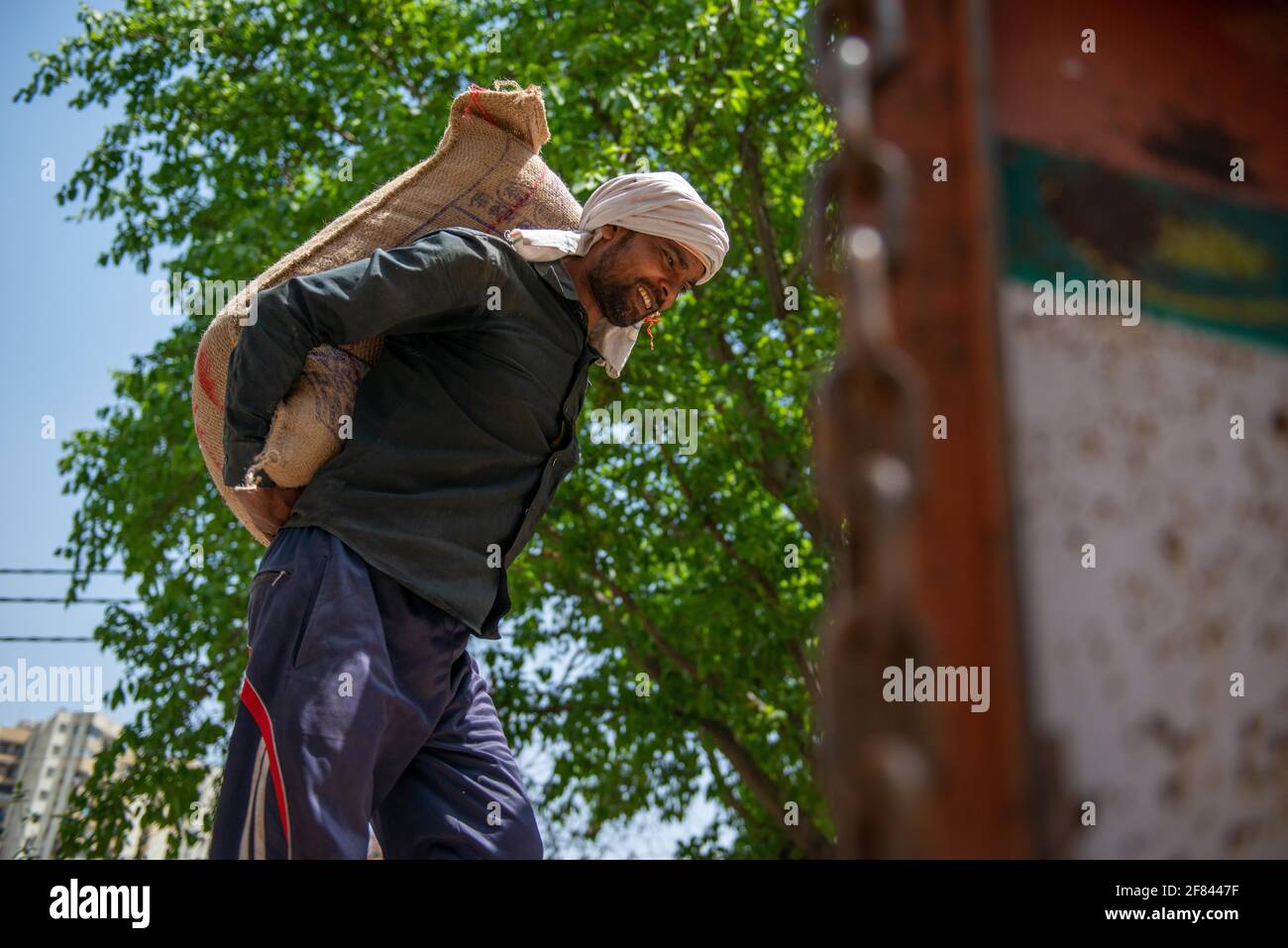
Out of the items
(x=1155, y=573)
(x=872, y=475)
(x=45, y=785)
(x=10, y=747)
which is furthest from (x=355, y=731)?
(x=10, y=747)

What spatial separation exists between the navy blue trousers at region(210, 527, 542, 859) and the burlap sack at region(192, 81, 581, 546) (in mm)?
208

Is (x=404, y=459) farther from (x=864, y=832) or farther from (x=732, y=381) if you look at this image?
(x=732, y=381)

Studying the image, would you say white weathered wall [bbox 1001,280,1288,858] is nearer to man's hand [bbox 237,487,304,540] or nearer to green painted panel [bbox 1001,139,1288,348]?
green painted panel [bbox 1001,139,1288,348]

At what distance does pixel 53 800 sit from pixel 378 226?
34.4ft

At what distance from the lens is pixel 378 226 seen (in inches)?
117

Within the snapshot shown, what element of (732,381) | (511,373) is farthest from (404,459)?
(732,381)

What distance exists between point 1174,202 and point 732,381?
747 centimetres

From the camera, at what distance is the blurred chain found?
68 centimetres

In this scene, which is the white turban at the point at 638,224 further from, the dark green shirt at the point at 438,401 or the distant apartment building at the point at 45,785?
the distant apartment building at the point at 45,785

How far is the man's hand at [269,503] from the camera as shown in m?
2.59

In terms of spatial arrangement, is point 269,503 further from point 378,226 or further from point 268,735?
point 378,226

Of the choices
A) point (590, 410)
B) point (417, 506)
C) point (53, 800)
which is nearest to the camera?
point (417, 506)

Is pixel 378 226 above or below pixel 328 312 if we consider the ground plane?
above

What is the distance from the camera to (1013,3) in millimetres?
1133
